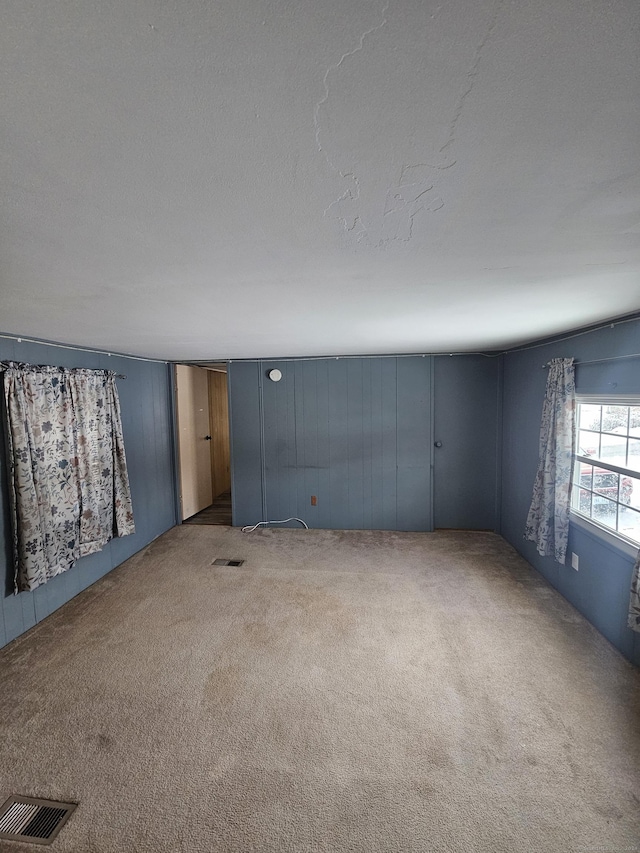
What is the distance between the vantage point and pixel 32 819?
152 centimetres

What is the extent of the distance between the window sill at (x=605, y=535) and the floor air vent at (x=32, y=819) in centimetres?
320

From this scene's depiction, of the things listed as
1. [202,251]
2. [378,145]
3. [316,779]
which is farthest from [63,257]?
[316,779]

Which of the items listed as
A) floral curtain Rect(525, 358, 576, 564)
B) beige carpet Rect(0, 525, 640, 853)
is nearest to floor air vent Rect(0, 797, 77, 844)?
beige carpet Rect(0, 525, 640, 853)

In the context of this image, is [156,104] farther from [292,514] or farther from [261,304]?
[292,514]

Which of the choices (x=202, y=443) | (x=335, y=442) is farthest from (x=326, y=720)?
(x=202, y=443)

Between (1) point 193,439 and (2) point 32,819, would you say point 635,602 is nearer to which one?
(2) point 32,819

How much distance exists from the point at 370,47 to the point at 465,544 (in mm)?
4475

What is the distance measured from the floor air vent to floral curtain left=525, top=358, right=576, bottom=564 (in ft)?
11.1

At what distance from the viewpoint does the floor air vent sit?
1.46 m

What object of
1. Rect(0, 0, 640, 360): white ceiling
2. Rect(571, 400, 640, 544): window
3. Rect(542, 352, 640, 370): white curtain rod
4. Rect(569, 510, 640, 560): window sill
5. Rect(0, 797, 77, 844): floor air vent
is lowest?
Rect(0, 797, 77, 844): floor air vent

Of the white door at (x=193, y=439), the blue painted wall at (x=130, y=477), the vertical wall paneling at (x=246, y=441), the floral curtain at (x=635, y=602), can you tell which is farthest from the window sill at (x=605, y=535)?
the white door at (x=193, y=439)

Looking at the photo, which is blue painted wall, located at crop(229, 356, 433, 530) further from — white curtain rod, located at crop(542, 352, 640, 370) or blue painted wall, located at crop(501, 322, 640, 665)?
white curtain rod, located at crop(542, 352, 640, 370)

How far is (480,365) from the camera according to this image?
14.9 feet

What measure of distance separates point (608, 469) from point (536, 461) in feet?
3.14
